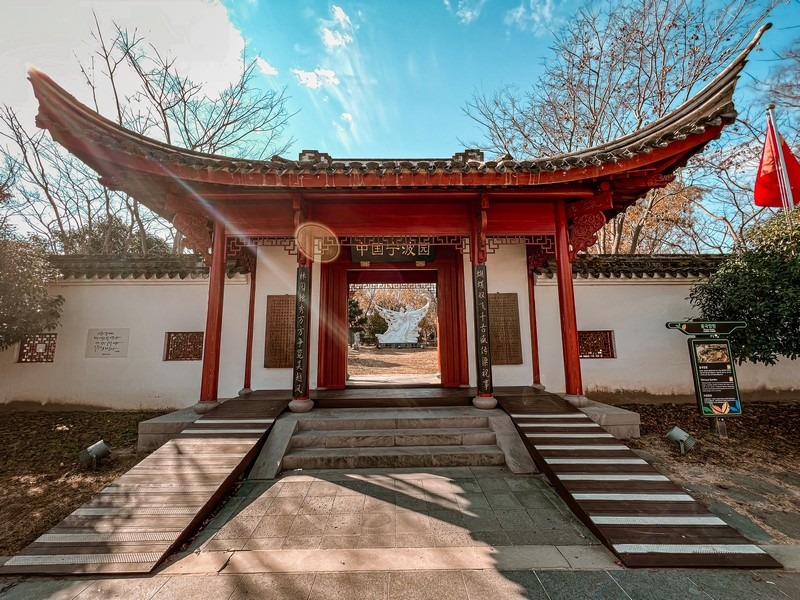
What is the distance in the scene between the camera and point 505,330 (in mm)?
6613

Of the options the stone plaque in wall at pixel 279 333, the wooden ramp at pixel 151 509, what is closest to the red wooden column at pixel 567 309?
the wooden ramp at pixel 151 509

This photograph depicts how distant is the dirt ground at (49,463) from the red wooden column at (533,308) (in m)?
6.46

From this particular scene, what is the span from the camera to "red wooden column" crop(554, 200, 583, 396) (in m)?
5.02

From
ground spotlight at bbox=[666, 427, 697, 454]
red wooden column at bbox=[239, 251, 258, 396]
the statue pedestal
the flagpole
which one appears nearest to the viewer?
ground spotlight at bbox=[666, 427, 697, 454]

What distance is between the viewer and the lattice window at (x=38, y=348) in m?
6.47

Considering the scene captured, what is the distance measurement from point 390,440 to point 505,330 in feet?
11.2

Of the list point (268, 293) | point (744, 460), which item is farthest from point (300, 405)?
point (744, 460)

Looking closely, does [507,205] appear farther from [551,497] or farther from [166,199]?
[166,199]

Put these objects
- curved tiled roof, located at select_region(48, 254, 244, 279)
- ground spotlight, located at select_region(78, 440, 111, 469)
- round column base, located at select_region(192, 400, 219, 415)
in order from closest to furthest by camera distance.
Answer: ground spotlight, located at select_region(78, 440, 111, 469)
round column base, located at select_region(192, 400, 219, 415)
curved tiled roof, located at select_region(48, 254, 244, 279)

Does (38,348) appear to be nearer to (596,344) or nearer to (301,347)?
(301,347)

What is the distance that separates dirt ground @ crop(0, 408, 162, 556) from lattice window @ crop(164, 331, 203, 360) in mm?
1137

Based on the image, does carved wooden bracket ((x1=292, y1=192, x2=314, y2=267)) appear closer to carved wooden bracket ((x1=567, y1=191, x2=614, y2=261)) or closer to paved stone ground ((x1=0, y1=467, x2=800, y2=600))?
paved stone ground ((x1=0, y1=467, x2=800, y2=600))

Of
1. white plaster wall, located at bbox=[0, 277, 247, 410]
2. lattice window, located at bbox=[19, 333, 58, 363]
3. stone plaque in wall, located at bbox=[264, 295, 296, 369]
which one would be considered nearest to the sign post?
stone plaque in wall, located at bbox=[264, 295, 296, 369]

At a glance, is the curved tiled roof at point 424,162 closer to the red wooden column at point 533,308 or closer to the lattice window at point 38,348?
the red wooden column at point 533,308
